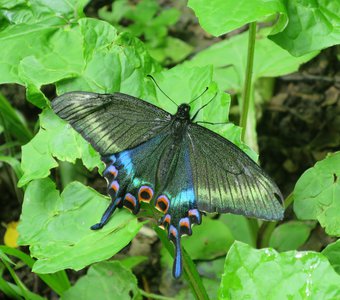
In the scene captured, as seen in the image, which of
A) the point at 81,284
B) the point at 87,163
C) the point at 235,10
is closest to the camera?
the point at 235,10

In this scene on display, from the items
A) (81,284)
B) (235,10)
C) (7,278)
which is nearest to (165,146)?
(235,10)

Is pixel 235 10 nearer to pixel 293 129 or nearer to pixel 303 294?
pixel 303 294

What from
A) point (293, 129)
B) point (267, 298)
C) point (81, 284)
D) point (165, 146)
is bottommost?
point (81, 284)

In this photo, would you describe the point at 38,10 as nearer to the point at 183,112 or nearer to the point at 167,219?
the point at 183,112

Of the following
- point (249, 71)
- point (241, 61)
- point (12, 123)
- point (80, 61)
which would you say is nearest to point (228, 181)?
point (249, 71)

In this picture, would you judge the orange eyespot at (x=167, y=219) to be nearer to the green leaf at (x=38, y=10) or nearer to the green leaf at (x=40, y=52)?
the green leaf at (x=40, y=52)

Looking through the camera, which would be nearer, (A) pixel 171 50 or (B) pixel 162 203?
(B) pixel 162 203

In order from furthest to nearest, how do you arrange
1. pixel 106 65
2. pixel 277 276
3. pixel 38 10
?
pixel 38 10
pixel 106 65
pixel 277 276
